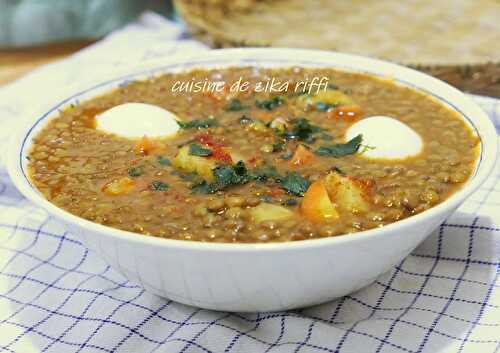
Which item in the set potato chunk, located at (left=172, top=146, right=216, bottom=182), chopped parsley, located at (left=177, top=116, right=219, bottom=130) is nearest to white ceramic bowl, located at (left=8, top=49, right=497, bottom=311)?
potato chunk, located at (left=172, top=146, right=216, bottom=182)

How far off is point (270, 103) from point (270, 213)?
1182mm

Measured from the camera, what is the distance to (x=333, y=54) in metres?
3.91

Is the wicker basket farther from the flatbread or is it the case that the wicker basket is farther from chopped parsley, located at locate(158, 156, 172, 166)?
chopped parsley, located at locate(158, 156, 172, 166)

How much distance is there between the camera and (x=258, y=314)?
2746 millimetres

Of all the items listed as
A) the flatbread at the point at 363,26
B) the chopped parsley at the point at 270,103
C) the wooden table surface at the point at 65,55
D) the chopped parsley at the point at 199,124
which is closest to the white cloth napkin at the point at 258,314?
the chopped parsley at the point at 199,124

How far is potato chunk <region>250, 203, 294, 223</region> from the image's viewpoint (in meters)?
2.55

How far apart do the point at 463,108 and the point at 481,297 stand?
0.89 metres

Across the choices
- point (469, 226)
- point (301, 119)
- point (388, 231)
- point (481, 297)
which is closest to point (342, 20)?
point (301, 119)

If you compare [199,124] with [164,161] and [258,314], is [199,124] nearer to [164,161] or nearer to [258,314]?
[164,161]

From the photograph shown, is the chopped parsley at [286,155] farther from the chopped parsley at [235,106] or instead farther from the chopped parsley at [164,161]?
the chopped parsley at [235,106]

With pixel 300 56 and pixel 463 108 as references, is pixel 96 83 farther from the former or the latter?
pixel 463 108

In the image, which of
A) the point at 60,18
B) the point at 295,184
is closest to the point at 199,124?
the point at 295,184

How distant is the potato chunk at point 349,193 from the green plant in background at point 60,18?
4566 millimetres

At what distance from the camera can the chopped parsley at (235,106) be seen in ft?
11.8
